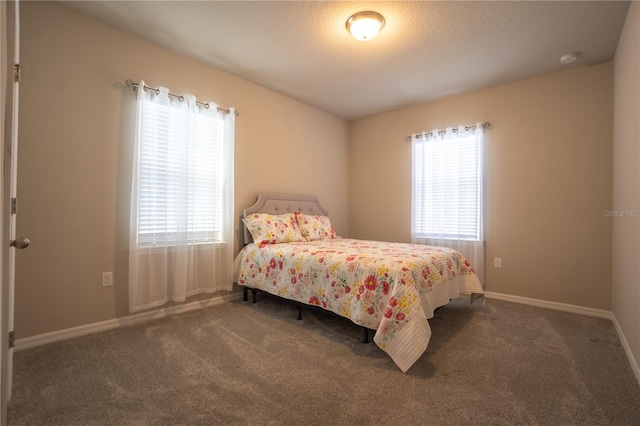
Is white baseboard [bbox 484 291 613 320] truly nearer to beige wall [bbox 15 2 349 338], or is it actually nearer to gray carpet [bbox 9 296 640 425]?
gray carpet [bbox 9 296 640 425]

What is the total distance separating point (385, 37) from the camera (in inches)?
101

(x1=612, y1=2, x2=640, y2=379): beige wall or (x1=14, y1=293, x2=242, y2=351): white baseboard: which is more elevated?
(x1=612, y1=2, x2=640, y2=379): beige wall

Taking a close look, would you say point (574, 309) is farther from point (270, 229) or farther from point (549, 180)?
point (270, 229)

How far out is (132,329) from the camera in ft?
8.02

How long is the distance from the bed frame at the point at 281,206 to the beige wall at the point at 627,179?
3029mm

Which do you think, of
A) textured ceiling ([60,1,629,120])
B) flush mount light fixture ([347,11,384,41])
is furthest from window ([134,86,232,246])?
flush mount light fixture ([347,11,384,41])

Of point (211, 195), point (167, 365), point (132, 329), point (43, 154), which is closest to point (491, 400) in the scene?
point (167, 365)

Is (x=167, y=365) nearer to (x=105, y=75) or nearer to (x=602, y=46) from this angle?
(x=105, y=75)

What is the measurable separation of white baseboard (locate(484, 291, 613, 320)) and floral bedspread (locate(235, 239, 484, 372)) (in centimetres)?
92

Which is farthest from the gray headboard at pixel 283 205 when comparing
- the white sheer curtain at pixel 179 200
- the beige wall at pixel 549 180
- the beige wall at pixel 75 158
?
the beige wall at pixel 549 180

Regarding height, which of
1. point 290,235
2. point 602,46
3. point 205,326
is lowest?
point 205,326

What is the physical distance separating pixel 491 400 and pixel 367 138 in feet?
12.5

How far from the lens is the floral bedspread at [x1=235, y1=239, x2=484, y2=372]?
188 cm

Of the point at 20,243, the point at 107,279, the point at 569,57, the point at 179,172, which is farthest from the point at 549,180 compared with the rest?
the point at 107,279
